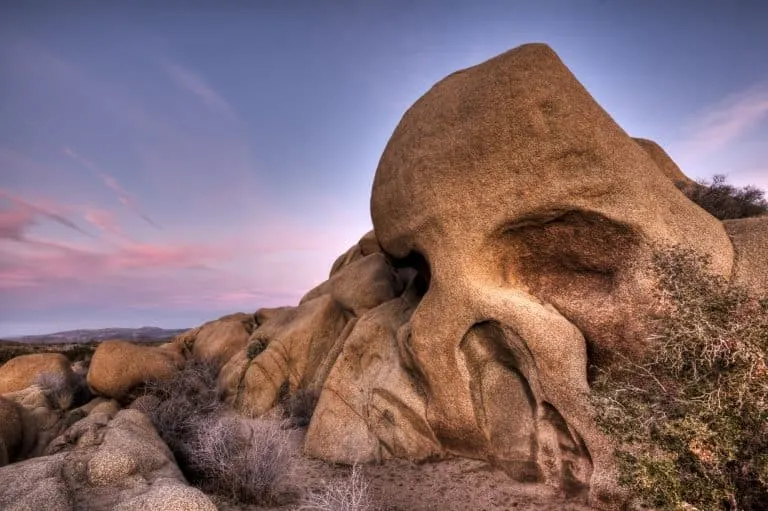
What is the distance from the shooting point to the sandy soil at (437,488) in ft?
27.6

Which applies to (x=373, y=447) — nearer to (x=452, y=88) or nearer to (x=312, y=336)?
(x=312, y=336)

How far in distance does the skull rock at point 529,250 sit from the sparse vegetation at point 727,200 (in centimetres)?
462

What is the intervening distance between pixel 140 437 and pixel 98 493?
2064mm

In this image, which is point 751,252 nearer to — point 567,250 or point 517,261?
point 567,250

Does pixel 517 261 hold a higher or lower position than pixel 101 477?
higher

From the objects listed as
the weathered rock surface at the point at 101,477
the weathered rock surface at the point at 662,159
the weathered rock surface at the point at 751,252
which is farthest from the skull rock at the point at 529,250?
the weathered rock surface at the point at 662,159

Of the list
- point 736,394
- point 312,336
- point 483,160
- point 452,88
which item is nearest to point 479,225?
point 483,160

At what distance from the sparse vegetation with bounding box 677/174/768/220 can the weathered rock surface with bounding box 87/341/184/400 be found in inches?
849

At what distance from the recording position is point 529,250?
9.83 m

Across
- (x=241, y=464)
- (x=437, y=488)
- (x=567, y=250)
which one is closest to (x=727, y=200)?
(x=567, y=250)

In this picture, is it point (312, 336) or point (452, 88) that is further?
point (312, 336)

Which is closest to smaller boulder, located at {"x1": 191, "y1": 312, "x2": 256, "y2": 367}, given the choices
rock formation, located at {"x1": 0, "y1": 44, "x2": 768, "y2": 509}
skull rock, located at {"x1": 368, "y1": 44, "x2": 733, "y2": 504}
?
rock formation, located at {"x1": 0, "y1": 44, "x2": 768, "y2": 509}

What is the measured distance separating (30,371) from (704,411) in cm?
2611

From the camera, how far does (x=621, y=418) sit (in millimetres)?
5559
